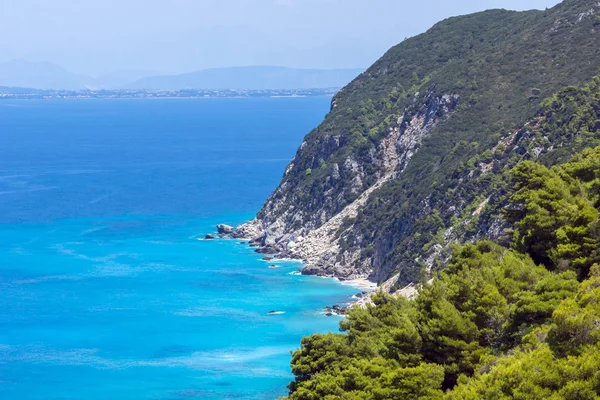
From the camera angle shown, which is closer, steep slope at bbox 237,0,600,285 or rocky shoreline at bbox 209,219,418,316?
rocky shoreline at bbox 209,219,418,316

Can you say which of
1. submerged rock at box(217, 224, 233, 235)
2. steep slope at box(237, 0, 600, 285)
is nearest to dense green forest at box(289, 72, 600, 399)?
steep slope at box(237, 0, 600, 285)

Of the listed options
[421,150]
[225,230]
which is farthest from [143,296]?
[421,150]

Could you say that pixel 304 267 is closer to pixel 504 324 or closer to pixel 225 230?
pixel 225 230

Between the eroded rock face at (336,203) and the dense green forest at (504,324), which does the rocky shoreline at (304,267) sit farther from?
the dense green forest at (504,324)

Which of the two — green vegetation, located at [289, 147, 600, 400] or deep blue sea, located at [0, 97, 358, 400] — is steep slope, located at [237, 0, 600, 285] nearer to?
deep blue sea, located at [0, 97, 358, 400]

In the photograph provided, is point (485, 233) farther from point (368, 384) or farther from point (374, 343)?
point (368, 384)

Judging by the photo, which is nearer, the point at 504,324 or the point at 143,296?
the point at 504,324
